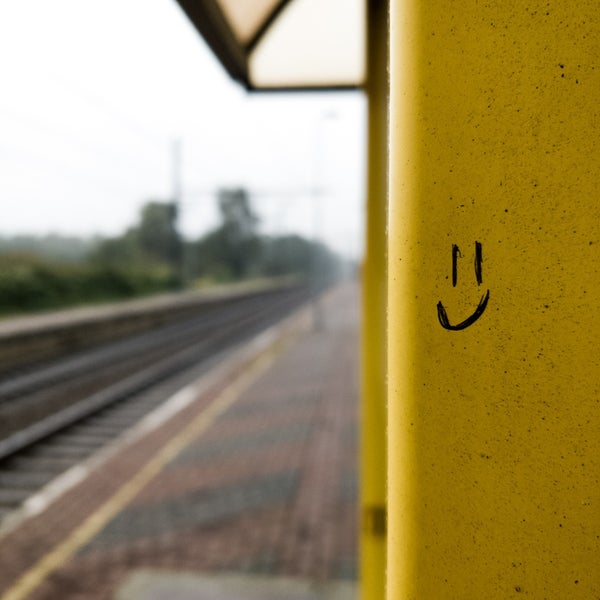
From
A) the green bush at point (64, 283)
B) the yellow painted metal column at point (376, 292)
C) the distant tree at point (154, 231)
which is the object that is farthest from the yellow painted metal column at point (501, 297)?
the distant tree at point (154, 231)

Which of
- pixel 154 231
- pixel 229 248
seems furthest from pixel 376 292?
pixel 229 248

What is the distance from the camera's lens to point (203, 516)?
17.8 feet

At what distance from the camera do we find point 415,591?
2.80ft

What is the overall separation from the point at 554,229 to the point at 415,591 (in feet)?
1.77

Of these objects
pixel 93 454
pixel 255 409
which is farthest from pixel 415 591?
pixel 255 409

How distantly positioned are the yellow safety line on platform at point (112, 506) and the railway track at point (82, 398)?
996 mm

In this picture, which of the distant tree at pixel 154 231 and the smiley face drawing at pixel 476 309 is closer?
the smiley face drawing at pixel 476 309

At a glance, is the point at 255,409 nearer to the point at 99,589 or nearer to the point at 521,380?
the point at 99,589

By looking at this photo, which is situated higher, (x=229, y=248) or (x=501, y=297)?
(x=229, y=248)

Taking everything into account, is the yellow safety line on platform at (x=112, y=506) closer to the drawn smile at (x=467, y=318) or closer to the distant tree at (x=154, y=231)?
the drawn smile at (x=467, y=318)

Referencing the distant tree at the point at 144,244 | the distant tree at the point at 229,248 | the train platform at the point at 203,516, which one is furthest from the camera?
the distant tree at the point at 229,248

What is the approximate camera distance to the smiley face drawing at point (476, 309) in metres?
0.80

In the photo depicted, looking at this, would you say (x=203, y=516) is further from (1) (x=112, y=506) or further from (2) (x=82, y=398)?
(2) (x=82, y=398)

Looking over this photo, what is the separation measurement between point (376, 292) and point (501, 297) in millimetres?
1325
